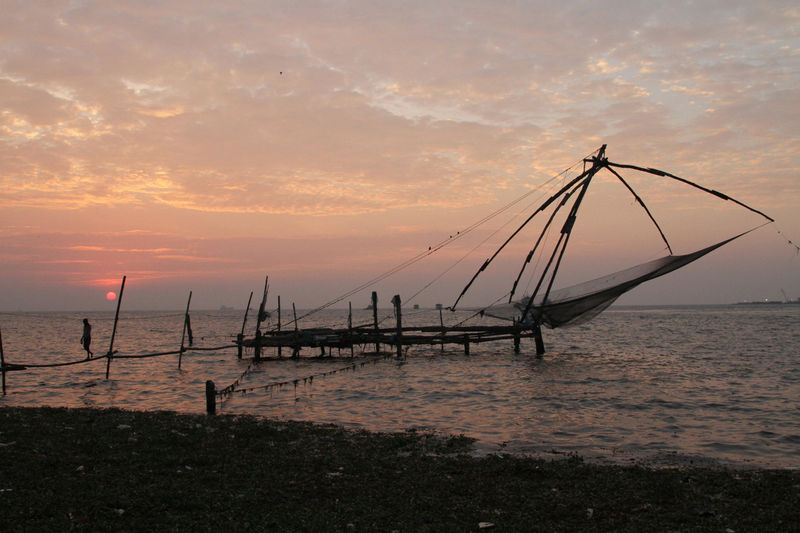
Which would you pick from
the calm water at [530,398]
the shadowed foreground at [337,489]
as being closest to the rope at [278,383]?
the calm water at [530,398]

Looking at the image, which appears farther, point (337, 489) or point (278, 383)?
point (278, 383)

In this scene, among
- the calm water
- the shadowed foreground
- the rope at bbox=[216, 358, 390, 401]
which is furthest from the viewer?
the rope at bbox=[216, 358, 390, 401]

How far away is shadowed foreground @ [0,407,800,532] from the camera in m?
6.25

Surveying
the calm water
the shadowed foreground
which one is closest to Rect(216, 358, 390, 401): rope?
the calm water

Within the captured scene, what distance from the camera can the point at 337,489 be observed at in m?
7.52

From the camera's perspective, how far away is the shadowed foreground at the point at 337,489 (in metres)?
6.25

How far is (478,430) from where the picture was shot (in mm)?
12711

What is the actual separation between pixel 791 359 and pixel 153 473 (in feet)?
110

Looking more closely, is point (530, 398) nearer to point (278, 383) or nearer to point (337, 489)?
point (278, 383)

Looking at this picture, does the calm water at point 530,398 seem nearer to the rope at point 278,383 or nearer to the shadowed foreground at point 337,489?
the rope at point 278,383

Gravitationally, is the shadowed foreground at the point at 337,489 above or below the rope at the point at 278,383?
above

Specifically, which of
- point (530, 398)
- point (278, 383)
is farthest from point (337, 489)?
point (278, 383)

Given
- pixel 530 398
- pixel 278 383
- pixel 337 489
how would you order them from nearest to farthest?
pixel 337 489
pixel 530 398
pixel 278 383

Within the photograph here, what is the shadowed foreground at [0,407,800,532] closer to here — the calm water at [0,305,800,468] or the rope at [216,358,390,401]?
the calm water at [0,305,800,468]
